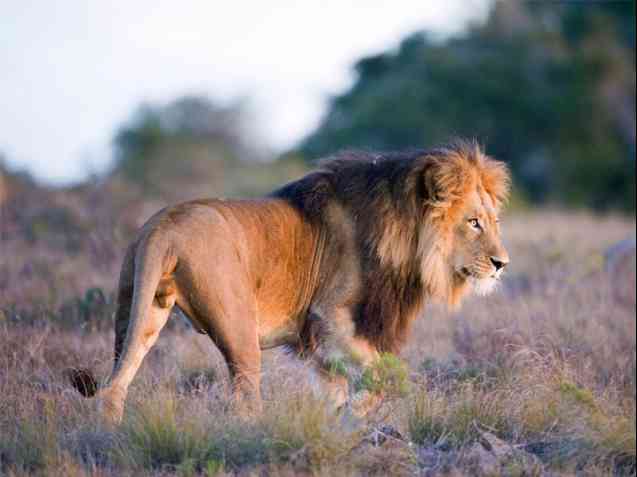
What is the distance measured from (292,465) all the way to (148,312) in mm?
972

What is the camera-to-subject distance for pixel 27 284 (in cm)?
813

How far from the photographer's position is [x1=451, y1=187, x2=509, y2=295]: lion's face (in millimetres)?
5348

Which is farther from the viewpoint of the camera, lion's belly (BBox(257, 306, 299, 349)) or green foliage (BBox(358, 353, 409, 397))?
lion's belly (BBox(257, 306, 299, 349))

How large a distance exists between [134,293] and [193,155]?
63.3ft

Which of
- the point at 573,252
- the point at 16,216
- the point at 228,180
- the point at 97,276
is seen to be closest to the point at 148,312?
the point at 97,276

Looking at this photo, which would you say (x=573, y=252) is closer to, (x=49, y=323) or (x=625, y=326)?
(x=625, y=326)

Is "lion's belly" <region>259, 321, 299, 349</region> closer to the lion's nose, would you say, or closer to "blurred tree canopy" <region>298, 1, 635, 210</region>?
the lion's nose

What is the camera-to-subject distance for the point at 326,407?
14.8 ft

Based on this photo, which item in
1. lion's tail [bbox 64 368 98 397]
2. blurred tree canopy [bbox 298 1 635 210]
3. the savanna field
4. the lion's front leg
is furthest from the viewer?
blurred tree canopy [bbox 298 1 635 210]

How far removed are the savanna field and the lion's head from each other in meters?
0.53

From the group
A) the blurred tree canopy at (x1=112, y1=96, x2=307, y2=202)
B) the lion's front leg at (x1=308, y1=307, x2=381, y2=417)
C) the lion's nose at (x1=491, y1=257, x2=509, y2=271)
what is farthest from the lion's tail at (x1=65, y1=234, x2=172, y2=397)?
the blurred tree canopy at (x1=112, y1=96, x2=307, y2=202)

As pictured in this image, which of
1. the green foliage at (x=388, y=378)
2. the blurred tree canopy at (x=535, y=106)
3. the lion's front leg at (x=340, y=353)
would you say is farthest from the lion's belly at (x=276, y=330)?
the blurred tree canopy at (x=535, y=106)

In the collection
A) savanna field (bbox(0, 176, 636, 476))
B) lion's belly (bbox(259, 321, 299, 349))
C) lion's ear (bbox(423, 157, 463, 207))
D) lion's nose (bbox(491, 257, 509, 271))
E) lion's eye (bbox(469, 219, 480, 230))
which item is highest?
lion's ear (bbox(423, 157, 463, 207))

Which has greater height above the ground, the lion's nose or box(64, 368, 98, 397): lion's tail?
the lion's nose
